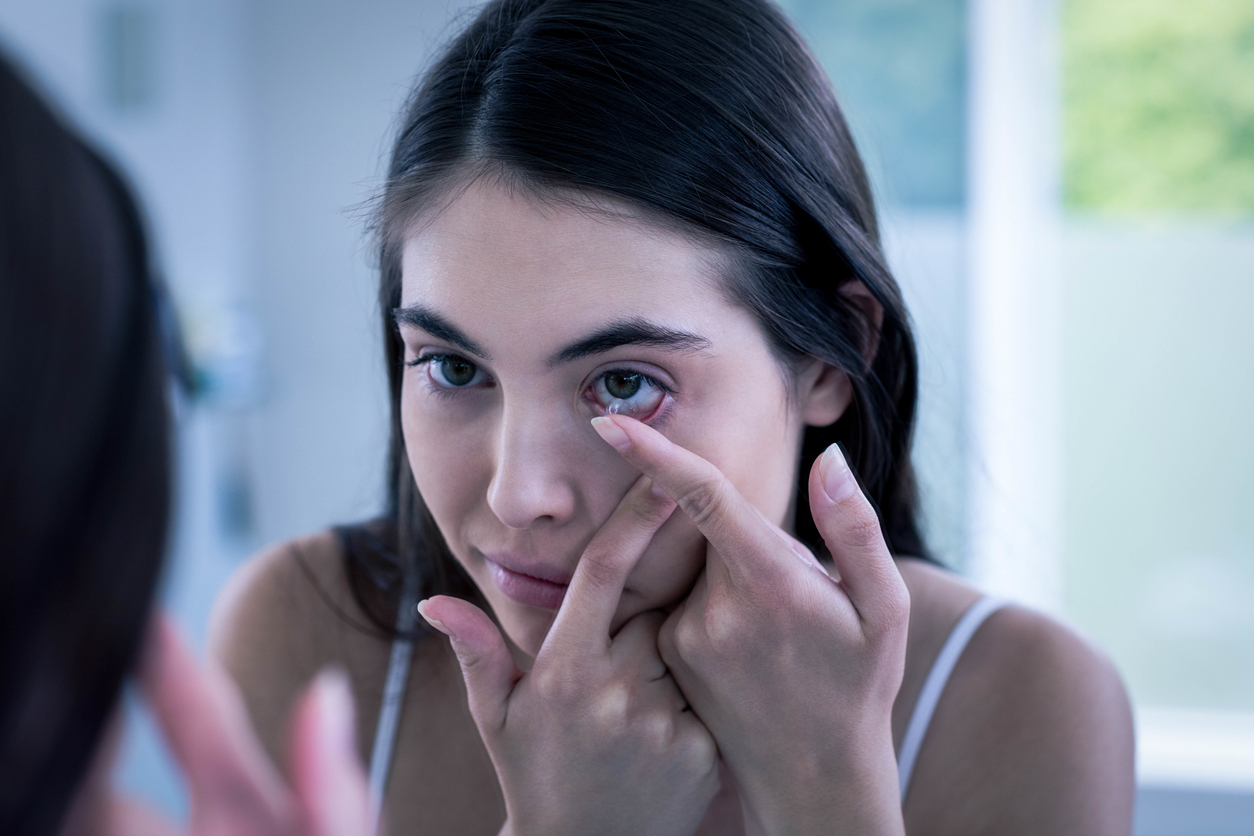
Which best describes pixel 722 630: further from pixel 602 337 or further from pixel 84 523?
pixel 84 523

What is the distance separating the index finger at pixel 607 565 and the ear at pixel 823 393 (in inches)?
8.4

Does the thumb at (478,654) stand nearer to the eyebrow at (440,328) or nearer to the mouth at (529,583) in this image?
the mouth at (529,583)

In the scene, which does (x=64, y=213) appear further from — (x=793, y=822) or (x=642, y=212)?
(x=793, y=822)

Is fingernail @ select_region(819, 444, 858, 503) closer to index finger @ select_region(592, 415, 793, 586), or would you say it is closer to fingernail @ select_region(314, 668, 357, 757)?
index finger @ select_region(592, 415, 793, 586)

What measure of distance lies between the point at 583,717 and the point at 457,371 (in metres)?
0.31

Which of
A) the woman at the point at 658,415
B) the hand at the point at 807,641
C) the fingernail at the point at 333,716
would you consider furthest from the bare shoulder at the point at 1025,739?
the fingernail at the point at 333,716

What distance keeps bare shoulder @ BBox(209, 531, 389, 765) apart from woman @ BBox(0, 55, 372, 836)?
28.6 inches

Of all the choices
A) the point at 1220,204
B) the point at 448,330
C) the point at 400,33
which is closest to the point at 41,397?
the point at 448,330

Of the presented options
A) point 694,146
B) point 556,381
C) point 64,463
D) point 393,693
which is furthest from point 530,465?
point 393,693

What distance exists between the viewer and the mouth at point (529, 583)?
0.79 metres

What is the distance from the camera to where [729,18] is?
2.63 feet

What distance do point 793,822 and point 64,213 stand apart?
658 millimetres

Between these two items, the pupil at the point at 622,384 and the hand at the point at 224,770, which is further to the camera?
the pupil at the point at 622,384

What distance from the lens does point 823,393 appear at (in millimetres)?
887
